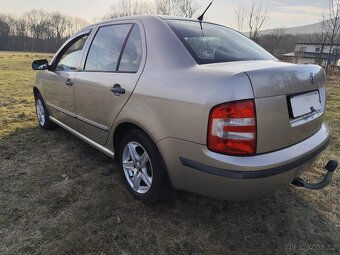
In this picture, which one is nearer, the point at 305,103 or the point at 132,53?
the point at 305,103

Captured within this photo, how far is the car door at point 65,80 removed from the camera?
3510mm

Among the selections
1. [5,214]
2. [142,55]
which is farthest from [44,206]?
[142,55]

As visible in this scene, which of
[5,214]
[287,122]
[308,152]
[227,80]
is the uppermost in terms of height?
[227,80]

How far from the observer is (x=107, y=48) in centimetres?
304

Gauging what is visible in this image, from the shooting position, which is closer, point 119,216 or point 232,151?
point 232,151

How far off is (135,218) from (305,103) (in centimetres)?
165

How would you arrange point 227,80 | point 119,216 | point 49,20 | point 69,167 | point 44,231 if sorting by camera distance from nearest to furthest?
1. point 227,80
2. point 44,231
3. point 119,216
4. point 69,167
5. point 49,20

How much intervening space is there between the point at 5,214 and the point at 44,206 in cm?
32

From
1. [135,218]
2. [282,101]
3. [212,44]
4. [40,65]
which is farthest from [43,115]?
[282,101]

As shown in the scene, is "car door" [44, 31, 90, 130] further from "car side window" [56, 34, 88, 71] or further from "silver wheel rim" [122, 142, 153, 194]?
"silver wheel rim" [122, 142, 153, 194]

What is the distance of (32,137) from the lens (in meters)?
4.58

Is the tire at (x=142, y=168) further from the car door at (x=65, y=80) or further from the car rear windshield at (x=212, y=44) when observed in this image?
the car door at (x=65, y=80)

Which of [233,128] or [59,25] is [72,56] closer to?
[233,128]

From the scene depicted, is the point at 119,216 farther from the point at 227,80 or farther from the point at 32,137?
the point at 32,137
